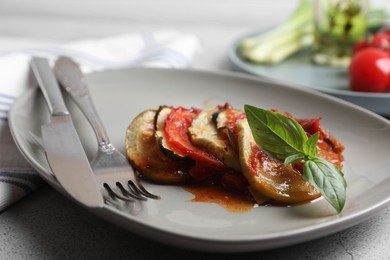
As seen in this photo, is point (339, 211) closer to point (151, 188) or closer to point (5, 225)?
point (151, 188)

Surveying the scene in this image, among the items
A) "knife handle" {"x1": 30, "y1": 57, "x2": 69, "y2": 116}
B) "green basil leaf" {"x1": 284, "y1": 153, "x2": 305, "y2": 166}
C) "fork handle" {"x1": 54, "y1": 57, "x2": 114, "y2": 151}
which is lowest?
"fork handle" {"x1": 54, "y1": 57, "x2": 114, "y2": 151}

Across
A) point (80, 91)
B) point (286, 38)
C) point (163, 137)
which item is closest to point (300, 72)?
point (286, 38)

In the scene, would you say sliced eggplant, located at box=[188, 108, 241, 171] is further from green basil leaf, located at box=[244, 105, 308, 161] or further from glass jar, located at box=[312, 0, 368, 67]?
glass jar, located at box=[312, 0, 368, 67]

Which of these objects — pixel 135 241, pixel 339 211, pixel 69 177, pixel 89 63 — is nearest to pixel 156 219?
pixel 135 241

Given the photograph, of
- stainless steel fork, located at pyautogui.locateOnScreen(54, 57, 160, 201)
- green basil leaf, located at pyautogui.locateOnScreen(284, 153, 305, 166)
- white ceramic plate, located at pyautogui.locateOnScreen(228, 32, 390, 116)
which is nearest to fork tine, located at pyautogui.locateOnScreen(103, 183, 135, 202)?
stainless steel fork, located at pyautogui.locateOnScreen(54, 57, 160, 201)

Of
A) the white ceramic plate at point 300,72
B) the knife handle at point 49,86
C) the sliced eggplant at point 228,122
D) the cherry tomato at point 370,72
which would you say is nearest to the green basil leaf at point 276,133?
the sliced eggplant at point 228,122

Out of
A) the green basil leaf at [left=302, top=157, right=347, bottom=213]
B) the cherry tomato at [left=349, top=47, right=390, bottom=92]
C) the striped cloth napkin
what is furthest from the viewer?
the cherry tomato at [left=349, top=47, right=390, bottom=92]
